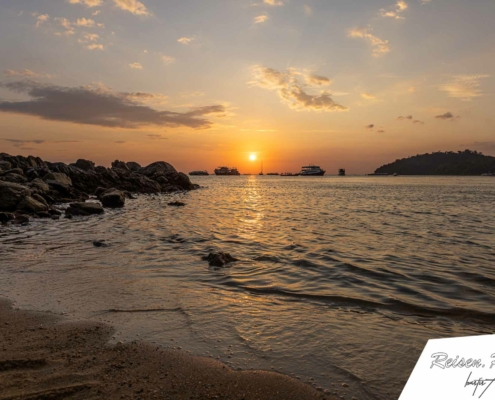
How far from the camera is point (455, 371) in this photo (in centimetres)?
173

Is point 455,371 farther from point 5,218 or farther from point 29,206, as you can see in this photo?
point 29,206

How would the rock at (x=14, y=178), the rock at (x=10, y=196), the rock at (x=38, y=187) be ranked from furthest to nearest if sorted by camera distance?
the rock at (x=14, y=178) → the rock at (x=38, y=187) → the rock at (x=10, y=196)

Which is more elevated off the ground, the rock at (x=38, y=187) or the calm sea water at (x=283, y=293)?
the rock at (x=38, y=187)

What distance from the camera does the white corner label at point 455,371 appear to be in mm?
1686

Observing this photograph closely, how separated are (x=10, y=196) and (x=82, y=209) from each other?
429 cm

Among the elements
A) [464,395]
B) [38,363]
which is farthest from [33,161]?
[464,395]

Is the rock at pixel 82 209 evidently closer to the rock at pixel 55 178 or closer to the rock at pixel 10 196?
the rock at pixel 10 196

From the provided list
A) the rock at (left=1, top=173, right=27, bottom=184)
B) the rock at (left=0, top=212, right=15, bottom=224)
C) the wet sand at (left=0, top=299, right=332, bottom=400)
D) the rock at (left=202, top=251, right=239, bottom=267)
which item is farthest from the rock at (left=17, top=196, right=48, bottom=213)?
the wet sand at (left=0, top=299, right=332, bottom=400)

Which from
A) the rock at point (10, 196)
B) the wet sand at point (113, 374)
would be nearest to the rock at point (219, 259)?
the wet sand at point (113, 374)

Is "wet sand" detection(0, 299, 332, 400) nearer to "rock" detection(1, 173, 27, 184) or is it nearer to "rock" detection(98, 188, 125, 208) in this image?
"rock" detection(98, 188, 125, 208)

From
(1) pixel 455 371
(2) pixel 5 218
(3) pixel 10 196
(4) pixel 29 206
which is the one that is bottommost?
(2) pixel 5 218

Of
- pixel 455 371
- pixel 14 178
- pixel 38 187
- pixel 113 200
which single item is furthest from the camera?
pixel 14 178

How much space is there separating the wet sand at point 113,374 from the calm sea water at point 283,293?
0.33 metres

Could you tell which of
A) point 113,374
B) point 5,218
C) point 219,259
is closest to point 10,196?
point 5,218
